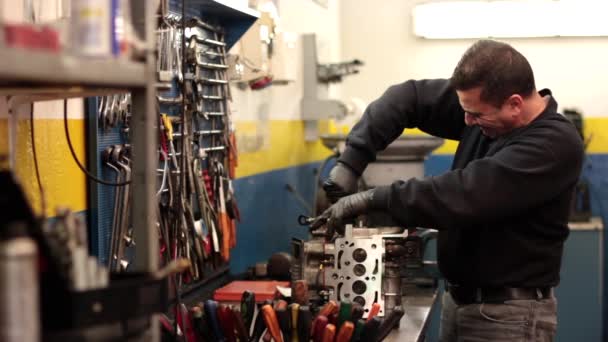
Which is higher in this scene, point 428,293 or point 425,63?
point 425,63

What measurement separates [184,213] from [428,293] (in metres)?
0.88

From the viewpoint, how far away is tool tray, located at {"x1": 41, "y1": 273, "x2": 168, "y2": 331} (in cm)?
102

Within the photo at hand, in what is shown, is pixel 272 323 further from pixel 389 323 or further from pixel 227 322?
pixel 389 323

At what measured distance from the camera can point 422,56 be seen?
4.90 m

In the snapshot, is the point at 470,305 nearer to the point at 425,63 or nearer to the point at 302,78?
the point at 302,78

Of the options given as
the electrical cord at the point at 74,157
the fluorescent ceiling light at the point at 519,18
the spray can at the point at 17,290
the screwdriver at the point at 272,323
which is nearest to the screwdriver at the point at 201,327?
the screwdriver at the point at 272,323

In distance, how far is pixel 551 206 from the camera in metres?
2.07

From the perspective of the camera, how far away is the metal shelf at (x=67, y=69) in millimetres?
871

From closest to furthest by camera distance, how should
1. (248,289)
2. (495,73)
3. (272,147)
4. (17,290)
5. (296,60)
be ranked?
(17,290) → (495,73) → (248,289) → (272,147) → (296,60)

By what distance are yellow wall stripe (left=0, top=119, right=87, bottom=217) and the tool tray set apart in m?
0.55

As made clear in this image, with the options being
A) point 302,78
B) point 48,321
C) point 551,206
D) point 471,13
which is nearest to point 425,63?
point 471,13

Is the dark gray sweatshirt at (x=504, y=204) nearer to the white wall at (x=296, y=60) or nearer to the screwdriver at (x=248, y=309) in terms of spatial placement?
the screwdriver at (x=248, y=309)

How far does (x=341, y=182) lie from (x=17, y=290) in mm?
1461

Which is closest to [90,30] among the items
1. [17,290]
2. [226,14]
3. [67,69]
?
[67,69]
